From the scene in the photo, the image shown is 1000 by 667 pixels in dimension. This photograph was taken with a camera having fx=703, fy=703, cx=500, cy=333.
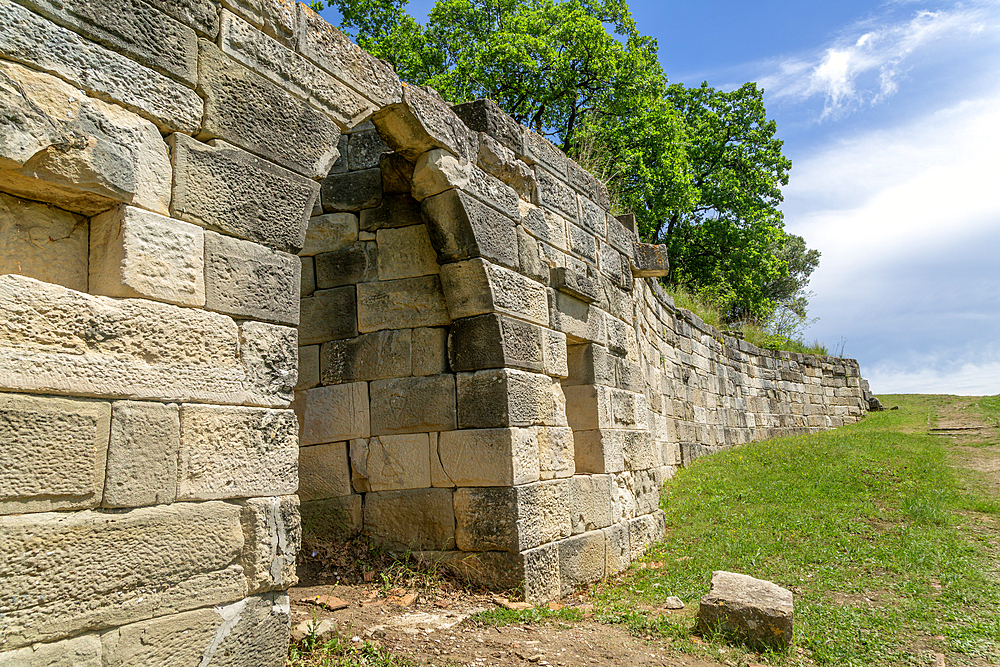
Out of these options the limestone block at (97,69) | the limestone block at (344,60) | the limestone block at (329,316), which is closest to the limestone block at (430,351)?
the limestone block at (329,316)

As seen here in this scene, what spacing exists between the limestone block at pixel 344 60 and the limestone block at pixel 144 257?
1.34m

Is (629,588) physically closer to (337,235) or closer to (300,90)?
(337,235)

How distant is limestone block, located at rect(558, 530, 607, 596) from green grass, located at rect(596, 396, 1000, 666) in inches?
7.6

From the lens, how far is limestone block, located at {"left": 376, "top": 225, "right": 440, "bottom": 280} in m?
5.61

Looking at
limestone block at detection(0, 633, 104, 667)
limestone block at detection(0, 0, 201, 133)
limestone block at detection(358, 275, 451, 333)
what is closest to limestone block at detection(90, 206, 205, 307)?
limestone block at detection(0, 0, 201, 133)

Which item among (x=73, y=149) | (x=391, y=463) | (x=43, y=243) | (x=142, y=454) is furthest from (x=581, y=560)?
(x=73, y=149)

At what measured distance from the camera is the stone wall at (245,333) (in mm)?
2473

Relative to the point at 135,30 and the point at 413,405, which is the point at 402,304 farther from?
the point at 135,30

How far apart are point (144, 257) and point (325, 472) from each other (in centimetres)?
321

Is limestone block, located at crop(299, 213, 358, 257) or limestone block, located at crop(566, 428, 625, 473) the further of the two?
limestone block, located at crop(566, 428, 625, 473)

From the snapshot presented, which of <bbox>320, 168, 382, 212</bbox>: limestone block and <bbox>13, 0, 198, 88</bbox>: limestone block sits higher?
<bbox>320, 168, 382, 212</bbox>: limestone block

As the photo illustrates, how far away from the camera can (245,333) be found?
313 centimetres

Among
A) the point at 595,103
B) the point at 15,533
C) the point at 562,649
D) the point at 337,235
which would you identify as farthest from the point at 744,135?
the point at 15,533

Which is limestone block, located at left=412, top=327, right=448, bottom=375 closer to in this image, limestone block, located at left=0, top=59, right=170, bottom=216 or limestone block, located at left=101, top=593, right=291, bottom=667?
limestone block, located at left=101, top=593, right=291, bottom=667
